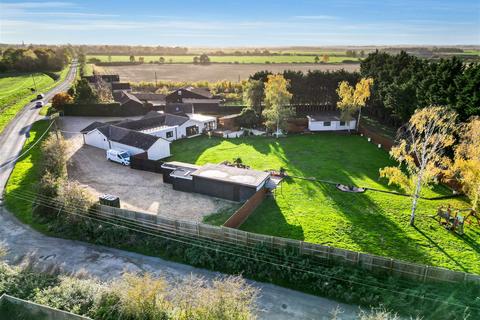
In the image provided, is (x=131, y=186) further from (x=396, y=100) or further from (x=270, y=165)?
(x=396, y=100)

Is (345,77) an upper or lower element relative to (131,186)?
upper

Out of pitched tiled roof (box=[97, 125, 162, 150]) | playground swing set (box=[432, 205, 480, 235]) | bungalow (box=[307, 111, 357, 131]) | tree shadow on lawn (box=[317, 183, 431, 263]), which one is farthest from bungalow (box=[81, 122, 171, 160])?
playground swing set (box=[432, 205, 480, 235])

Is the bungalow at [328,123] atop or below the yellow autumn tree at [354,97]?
below

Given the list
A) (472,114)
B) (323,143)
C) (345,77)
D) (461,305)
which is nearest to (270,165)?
(323,143)

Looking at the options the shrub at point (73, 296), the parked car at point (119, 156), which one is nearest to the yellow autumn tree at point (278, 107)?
the parked car at point (119, 156)

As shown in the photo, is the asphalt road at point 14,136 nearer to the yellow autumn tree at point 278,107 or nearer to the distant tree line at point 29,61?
the yellow autumn tree at point 278,107

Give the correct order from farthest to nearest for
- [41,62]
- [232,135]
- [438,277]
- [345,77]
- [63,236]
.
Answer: [41,62], [345,77], [232,135], [63,236], [438,277]
